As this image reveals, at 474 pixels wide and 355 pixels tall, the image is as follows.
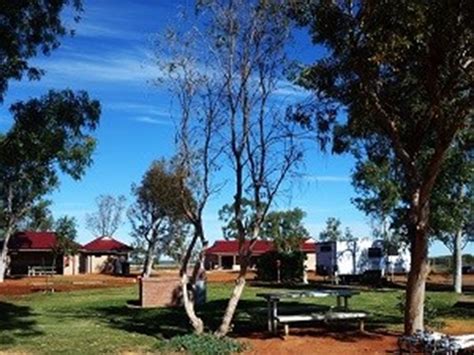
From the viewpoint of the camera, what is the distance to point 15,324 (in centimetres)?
2234

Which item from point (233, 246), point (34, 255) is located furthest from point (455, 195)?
point (233, 246)

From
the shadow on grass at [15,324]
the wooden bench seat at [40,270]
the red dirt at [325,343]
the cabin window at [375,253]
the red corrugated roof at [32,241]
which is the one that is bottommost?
the wooden bench seat at [40,270]

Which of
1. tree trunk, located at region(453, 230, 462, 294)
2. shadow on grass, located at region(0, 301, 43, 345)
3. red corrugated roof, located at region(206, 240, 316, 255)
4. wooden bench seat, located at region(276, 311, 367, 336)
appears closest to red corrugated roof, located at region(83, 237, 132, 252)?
red corrugated roof, located at region(206, 240, 316, 255)

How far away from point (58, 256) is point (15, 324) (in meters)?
46.3

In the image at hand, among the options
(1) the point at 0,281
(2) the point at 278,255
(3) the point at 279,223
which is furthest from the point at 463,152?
(3) the point at 279,223

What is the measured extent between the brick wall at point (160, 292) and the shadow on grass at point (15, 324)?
4.30 m

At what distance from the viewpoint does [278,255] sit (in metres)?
57.1

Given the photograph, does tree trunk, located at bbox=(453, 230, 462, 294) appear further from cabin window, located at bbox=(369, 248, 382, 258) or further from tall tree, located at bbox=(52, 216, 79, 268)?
tall tree, located at bbox=(52, 216, 79, 268)

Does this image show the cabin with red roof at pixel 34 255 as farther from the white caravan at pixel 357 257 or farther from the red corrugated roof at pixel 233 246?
the white caravan at pixel 357 257

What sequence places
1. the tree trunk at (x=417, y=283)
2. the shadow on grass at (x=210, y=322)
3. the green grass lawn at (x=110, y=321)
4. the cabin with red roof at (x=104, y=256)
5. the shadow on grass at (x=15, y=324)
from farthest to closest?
the cabin with red roof at (x=104, y=256) < the shadow on grass at (x=210, y=322) < the shadow on grass at (x=15, y=324) < the green grass lawn at (x=110, y=321) < the tree trunk at (x=417, y=283)

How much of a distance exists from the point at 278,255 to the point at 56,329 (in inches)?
1477

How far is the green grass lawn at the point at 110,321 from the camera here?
1759cm

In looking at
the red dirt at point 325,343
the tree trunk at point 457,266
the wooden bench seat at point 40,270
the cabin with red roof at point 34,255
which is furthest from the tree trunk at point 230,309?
the cabin with red roof at point 34,255

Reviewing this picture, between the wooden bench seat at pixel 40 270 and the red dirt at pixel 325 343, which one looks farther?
the wooden bench seat at pixel 40 270
